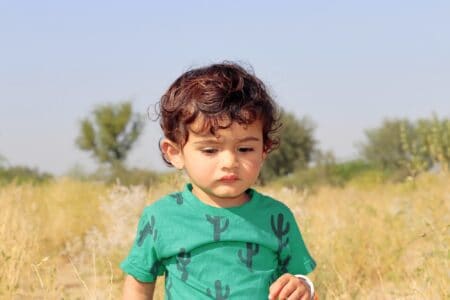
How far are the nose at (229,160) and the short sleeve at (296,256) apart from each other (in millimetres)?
334

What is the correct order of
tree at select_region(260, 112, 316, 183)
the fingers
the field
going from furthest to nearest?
tree at select_region(260, 112, 316, 183)
the field
the fingers

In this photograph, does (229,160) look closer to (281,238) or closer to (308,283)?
(281,238)

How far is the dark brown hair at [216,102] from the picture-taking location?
2812 mm

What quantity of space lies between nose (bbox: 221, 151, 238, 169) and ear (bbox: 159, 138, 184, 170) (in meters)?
0.24

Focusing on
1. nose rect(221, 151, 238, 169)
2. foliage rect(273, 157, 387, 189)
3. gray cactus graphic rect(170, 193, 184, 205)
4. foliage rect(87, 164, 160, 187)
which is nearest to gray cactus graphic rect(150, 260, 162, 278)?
gray cactus graphic rect(170, 193, 184, 205)

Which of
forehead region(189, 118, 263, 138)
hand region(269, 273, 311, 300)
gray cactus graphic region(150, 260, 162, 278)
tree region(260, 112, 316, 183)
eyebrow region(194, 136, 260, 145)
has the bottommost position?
hand region(269, 273, 311, 300)

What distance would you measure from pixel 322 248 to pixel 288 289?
14.2 ft

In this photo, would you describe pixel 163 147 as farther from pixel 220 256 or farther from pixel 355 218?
pixel 355 218

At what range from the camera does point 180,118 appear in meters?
2.91

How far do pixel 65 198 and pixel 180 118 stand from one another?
7.96m

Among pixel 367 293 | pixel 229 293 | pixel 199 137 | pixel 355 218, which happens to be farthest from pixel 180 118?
pixel 355 218

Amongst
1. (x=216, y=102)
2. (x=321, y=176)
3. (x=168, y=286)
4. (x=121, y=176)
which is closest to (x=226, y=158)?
(x=216, y=102)

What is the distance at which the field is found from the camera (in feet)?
17.0

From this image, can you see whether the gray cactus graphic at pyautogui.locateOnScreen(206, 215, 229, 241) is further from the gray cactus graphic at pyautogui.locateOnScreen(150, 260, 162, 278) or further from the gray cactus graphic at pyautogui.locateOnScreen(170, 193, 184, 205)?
the gray cactus graphic at pyautogui.locateOnScreen(150, 260, 162, 278)
